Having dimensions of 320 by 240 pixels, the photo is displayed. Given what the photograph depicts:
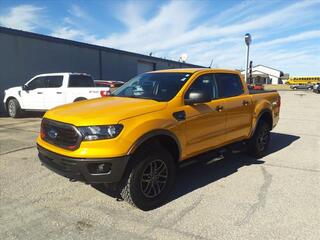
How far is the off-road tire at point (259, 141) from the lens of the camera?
6496 mm

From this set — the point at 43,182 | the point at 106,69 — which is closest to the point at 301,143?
the point at 43,182

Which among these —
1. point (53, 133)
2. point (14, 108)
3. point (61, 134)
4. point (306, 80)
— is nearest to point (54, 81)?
point (14, 108)

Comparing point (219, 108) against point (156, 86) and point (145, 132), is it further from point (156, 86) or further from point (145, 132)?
point (145, 132)

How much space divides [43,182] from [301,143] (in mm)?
6579

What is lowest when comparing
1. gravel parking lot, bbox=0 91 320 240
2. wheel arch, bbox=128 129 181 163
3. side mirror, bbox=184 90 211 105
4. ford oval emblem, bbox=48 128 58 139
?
gravel parking lot, bbox=0 91 320 240

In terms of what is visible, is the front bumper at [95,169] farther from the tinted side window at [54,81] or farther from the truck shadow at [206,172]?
the tinted side window at [54,81]

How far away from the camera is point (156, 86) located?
507cm

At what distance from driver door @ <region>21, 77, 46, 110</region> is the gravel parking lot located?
6.79 m

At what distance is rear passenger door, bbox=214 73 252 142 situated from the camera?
5.56 meters

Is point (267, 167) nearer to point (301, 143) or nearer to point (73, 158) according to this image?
point (301, 143)

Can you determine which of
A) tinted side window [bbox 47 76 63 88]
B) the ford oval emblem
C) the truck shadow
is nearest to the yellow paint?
the ford oval emblem

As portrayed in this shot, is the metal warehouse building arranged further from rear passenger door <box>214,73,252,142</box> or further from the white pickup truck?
rear passenger door <box>214,73,252,142</box>

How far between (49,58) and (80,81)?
6.14 meters

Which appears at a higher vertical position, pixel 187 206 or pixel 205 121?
pixel 205 121
